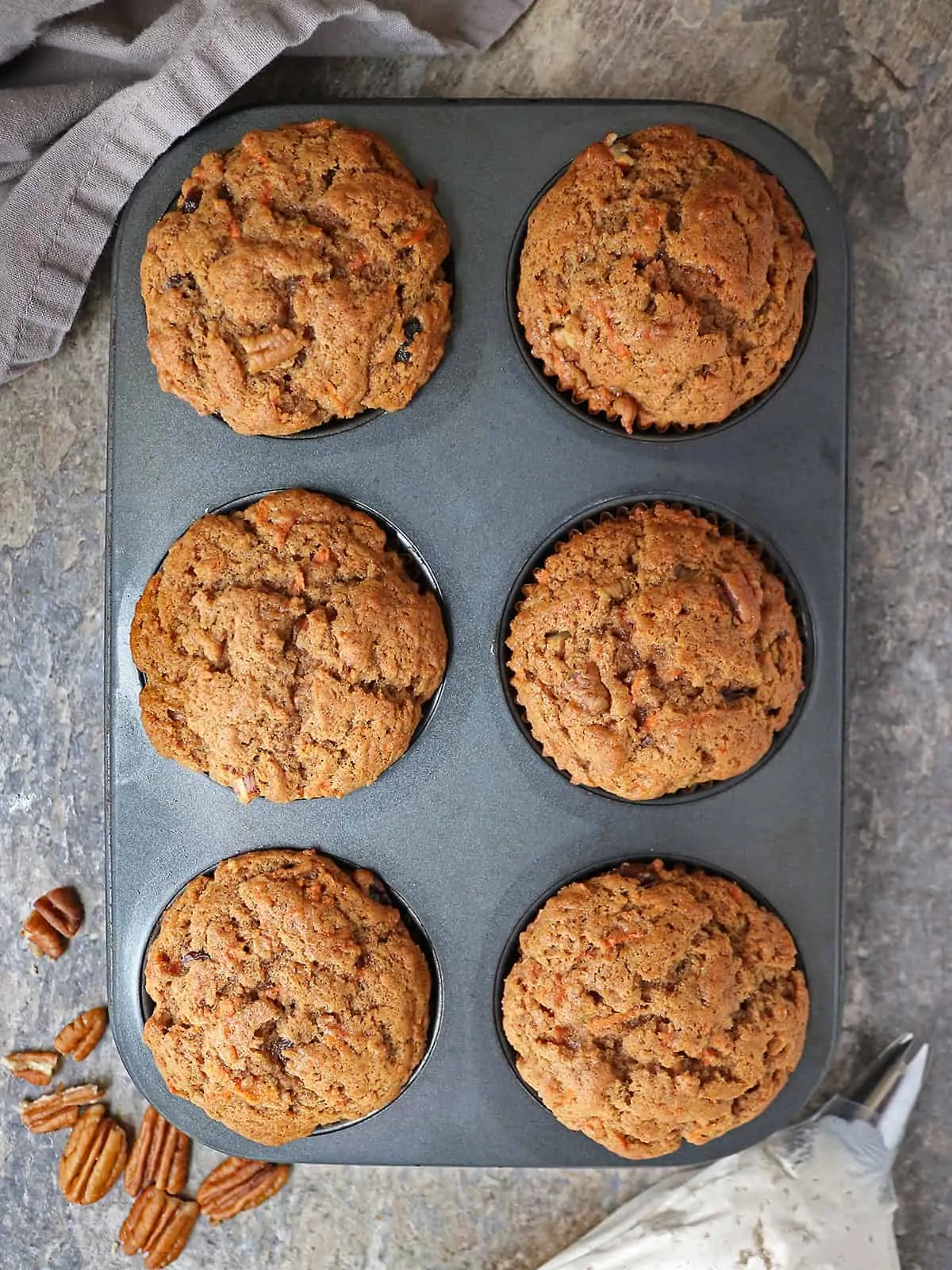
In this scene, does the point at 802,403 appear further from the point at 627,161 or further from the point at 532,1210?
the point at 532,1210

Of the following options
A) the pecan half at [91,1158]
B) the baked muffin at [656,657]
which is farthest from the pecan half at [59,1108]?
the baked muffin at [656,657]

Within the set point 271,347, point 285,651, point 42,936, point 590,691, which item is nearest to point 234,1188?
point 42,936

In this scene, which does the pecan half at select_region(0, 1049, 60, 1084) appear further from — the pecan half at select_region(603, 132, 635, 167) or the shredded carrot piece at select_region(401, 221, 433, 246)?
the pecan half at select_region(603, 132, 635, 167)

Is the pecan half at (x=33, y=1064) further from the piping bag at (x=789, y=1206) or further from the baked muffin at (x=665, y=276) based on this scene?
the baked muffin at (x=665, y=276)

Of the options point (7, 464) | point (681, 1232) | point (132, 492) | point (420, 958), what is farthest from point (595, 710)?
point (7, 464)

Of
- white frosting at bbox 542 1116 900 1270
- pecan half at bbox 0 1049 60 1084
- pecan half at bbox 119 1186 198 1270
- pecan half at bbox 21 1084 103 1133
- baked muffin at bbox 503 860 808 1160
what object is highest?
baked muffin at bbox 503 860 808 1160

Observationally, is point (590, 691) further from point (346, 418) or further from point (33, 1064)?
point (33, 1064)

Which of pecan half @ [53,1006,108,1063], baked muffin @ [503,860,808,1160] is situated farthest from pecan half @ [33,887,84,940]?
baked muffin @ [503,860,808,1160]
